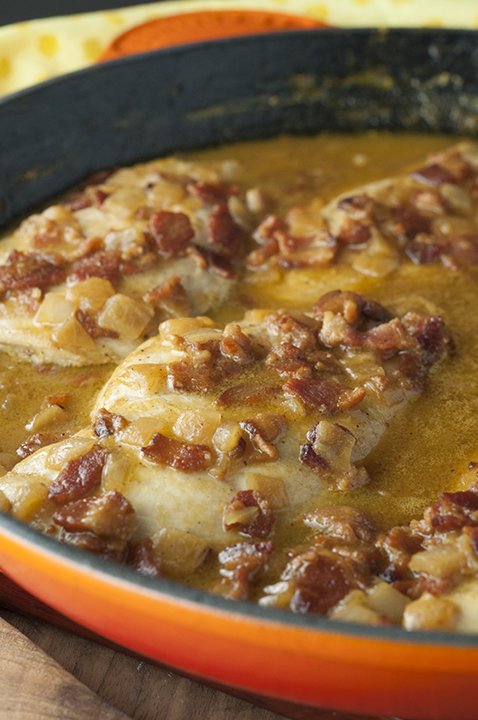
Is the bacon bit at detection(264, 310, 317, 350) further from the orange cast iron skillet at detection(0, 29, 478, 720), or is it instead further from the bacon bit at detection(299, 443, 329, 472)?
the orange cast iron skillet at detection(0, 29, 478, 720)

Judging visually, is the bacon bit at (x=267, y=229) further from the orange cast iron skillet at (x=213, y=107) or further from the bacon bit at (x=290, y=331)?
the orange cast iron skillet at (x=213, y=107)

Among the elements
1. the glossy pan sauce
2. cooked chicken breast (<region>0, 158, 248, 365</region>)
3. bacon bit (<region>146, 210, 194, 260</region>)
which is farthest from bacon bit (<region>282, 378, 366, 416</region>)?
bacon bit (<region>146, 210, 194, 260</region>)

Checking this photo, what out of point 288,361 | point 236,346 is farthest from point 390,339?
point 236,346

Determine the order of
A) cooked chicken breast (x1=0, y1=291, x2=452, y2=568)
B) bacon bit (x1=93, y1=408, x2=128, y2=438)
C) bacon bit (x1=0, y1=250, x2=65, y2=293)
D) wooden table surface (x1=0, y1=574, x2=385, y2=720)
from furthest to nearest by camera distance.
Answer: bacon bit (x1=0, y1=250, x2=65, y2=293) < bacon bit (x1=93, y1=408, x2=128, y2=438) < cooked chicken breast (x1=0, y1=291, x2=452, y2=568) < wooden table surface (x1=0, y1=574, x2=385, y2=720)

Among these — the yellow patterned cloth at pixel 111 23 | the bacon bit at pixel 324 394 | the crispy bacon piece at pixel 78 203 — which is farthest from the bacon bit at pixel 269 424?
the yellow patterned cloth at pixel 111 23

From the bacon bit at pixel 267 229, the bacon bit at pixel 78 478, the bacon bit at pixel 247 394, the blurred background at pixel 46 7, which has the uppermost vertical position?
the bacon bit at pixel 78 478

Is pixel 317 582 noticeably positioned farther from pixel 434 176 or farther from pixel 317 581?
pixel 434 176
